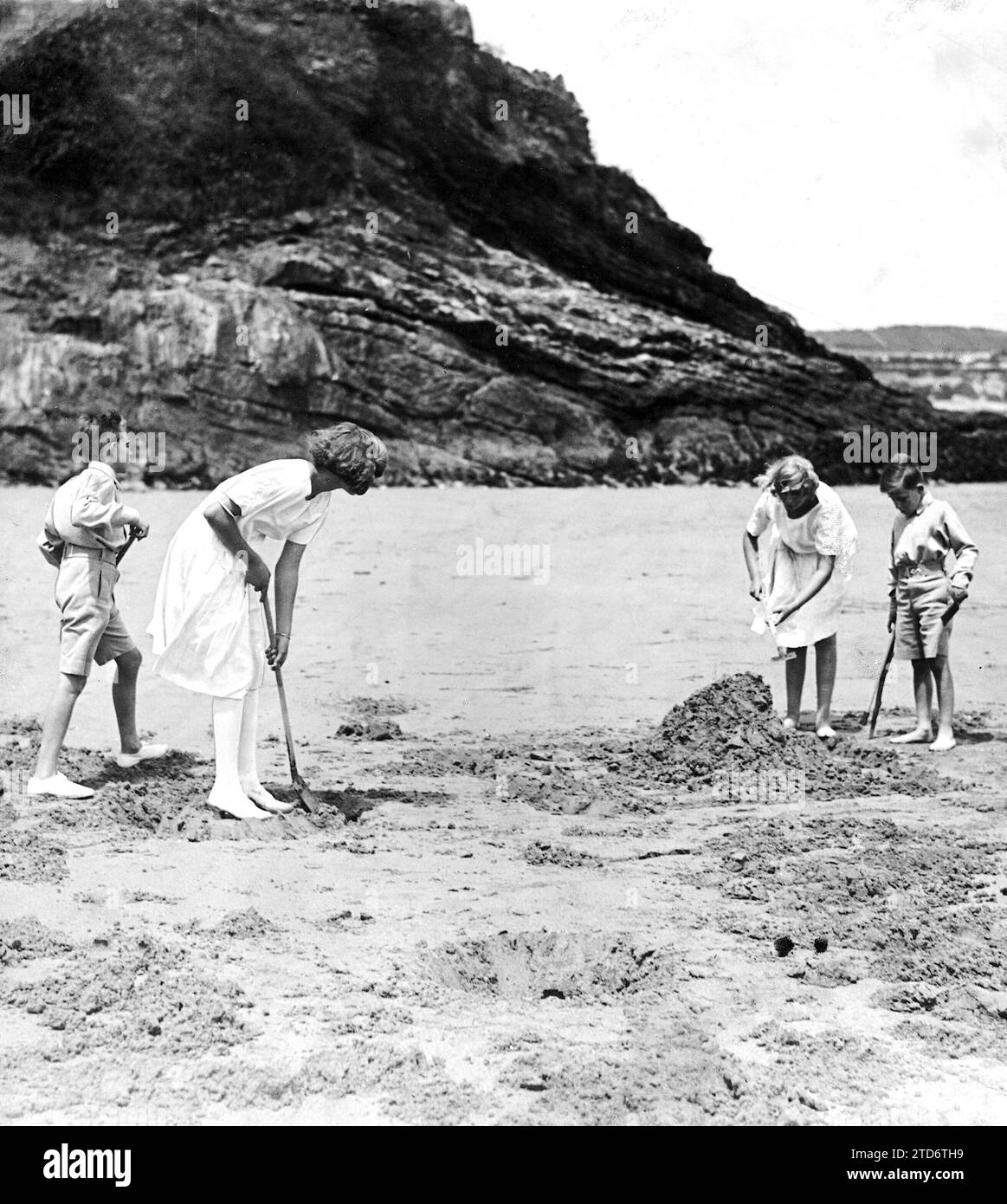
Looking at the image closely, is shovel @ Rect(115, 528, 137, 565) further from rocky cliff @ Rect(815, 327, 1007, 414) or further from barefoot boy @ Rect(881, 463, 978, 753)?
rocky cliff @ Rect(815, 327, 1007, 414)

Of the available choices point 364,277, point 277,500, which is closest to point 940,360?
point 364,277

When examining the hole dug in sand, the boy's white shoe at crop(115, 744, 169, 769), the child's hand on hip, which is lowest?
the hole dug in sand

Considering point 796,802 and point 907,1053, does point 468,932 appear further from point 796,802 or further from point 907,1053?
point 796,802

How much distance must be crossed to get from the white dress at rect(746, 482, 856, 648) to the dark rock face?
60.9 inches

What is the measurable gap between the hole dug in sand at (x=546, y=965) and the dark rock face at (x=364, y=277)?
395 cm

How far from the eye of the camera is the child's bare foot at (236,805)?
186 inches

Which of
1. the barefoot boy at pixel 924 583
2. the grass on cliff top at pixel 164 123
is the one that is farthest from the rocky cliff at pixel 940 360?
the grass on cliff top at pixel 164 123

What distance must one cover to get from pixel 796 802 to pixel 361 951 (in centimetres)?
207

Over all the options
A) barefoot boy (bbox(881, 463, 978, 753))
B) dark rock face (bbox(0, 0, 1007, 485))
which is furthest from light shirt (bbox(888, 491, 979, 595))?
dark rock face (bbox(0, 0, 1007, 485))

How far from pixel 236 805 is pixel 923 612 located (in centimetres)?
305

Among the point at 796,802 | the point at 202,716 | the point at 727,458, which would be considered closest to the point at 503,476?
the point at 727,458

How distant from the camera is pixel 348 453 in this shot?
4.59 m

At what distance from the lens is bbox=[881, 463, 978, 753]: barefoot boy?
578cm

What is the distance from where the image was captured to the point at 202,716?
6.15 meters
